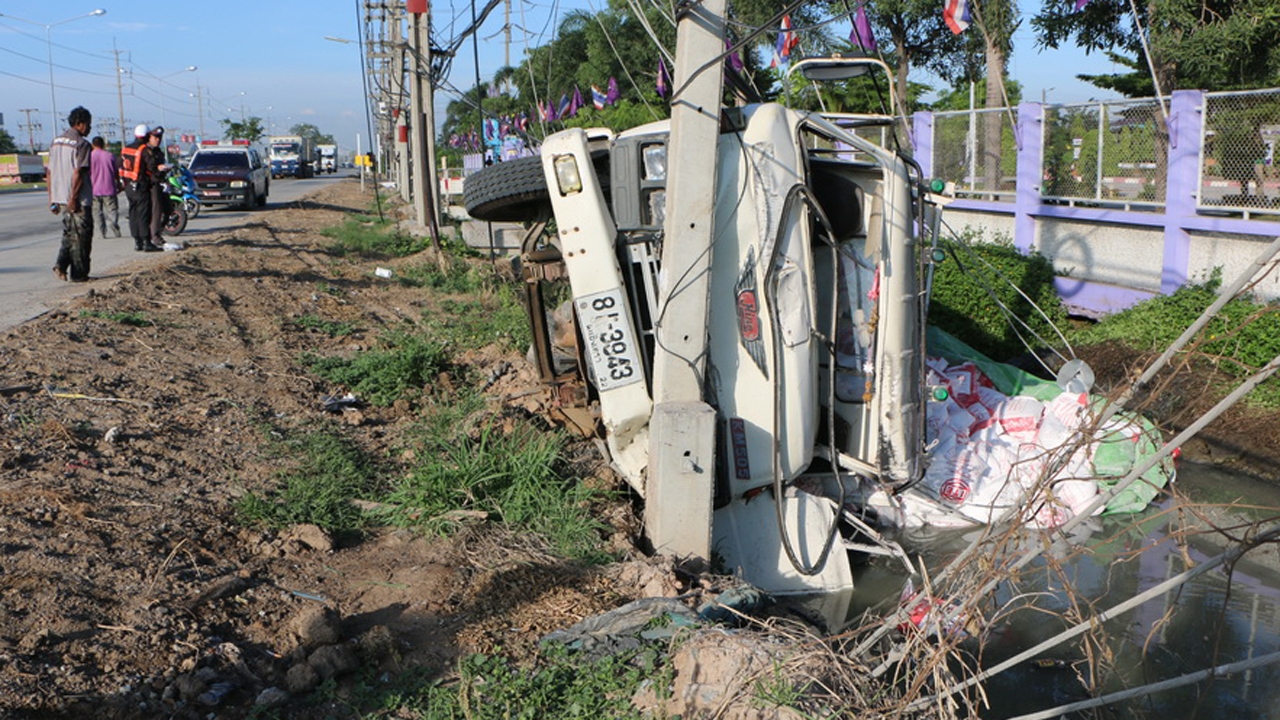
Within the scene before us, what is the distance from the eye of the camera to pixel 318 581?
4664 mm

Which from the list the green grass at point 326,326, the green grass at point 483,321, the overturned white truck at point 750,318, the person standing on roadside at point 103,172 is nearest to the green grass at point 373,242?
the person standing on roadside at point 103,172

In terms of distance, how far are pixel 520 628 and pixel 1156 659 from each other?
10.2ft

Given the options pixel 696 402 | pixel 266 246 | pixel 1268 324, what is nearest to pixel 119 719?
pixel 696 402

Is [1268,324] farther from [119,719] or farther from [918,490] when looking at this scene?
[119,719]

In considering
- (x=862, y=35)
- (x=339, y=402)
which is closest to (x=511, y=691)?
(x=339, y=402)

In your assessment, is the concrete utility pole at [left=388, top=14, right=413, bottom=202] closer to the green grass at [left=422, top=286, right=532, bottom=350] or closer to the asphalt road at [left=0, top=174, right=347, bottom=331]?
the asphalt road at [left=0, top=174, right=347, bottom=331]

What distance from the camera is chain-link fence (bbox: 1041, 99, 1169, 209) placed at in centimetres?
1176

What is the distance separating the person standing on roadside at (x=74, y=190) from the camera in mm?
10750

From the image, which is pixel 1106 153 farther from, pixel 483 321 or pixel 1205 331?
pixel 483 321

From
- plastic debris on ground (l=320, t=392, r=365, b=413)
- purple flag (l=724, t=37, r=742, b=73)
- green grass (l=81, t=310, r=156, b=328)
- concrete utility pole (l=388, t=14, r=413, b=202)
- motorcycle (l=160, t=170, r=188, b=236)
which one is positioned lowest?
plastic debris on ground (l=320, t=392, r=365, b=413)

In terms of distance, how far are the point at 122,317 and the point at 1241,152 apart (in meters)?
10.1

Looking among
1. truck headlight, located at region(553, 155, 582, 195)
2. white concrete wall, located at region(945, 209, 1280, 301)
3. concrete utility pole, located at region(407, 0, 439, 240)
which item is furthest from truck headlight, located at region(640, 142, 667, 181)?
concrete utility pole, located at region(407, 0, 439, 240)

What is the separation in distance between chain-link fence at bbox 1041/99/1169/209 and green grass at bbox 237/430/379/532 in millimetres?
8884

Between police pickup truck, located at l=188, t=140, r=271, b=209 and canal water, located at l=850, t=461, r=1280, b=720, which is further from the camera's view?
police pickup truck, located at l=188, t=140, r=271, b=209
